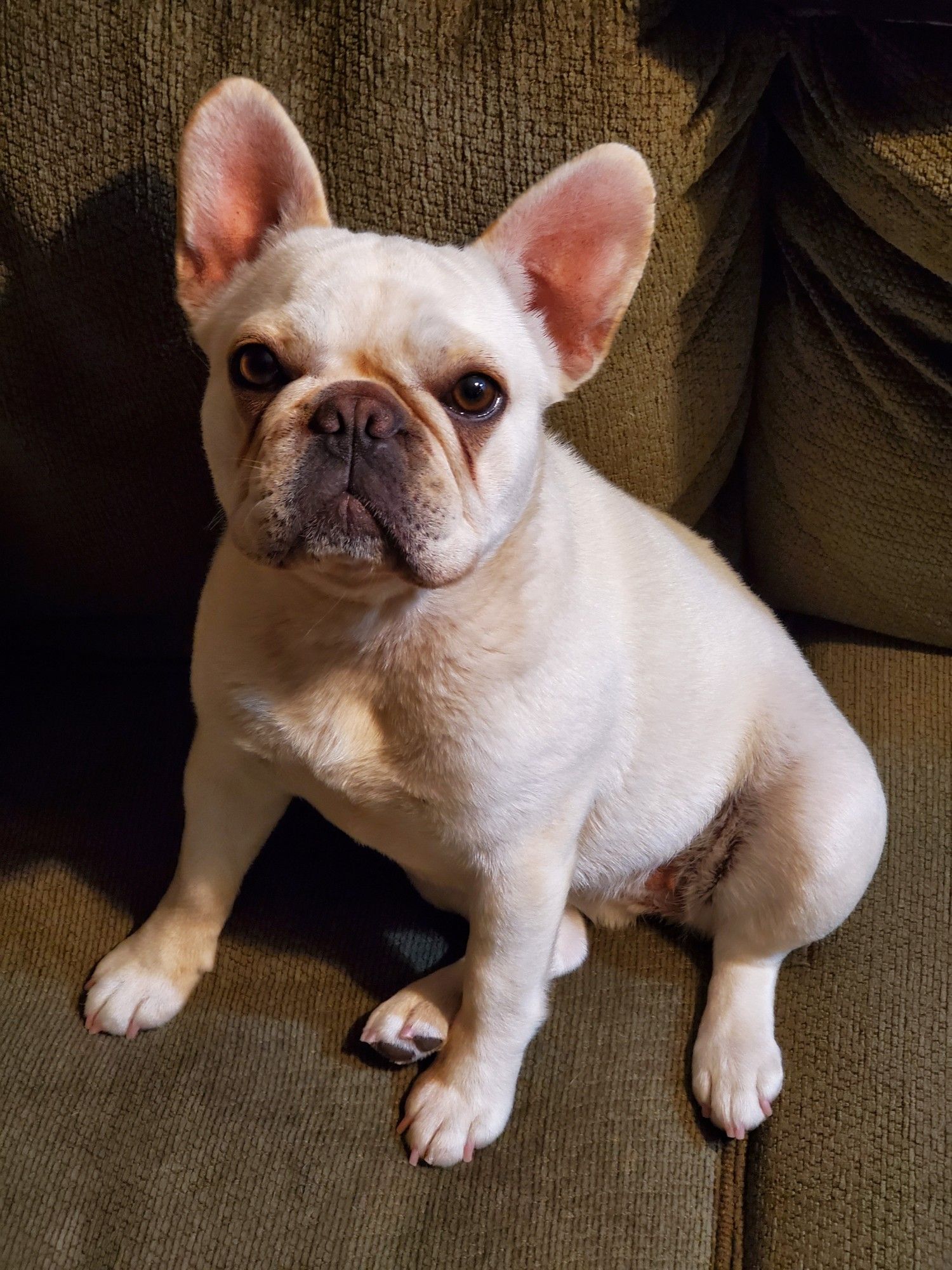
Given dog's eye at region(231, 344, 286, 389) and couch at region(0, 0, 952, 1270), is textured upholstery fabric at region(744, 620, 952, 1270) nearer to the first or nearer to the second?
couch at region(0, 0, 952, 1270)

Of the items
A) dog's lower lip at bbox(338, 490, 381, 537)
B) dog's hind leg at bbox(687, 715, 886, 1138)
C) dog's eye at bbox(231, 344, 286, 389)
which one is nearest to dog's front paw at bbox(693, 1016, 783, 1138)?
dog's hind leg at bbox(687, 715, 886, 1138)

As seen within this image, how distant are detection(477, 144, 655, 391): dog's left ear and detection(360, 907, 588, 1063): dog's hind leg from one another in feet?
2.31

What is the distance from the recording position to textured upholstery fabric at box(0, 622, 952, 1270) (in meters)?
1.01

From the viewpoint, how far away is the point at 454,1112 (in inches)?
42.9

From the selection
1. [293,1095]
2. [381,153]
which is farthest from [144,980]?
[381,153]

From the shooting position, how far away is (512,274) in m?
1.07

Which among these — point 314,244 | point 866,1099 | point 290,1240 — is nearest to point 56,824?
point 290,1240

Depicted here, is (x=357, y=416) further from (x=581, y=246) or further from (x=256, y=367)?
(x=581, y=246)

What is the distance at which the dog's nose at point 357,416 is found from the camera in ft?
2.89

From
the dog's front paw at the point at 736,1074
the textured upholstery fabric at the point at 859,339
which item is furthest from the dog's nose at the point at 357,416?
the dog's front paw at the point at 736,1074

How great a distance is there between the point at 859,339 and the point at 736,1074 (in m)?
0.89

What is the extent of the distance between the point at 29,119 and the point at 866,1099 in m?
1.45

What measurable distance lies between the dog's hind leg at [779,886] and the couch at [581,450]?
0.15ft

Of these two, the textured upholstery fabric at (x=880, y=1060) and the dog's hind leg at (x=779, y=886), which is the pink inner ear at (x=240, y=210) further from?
the textured upholstery fabric at (x=880, y=1060)
